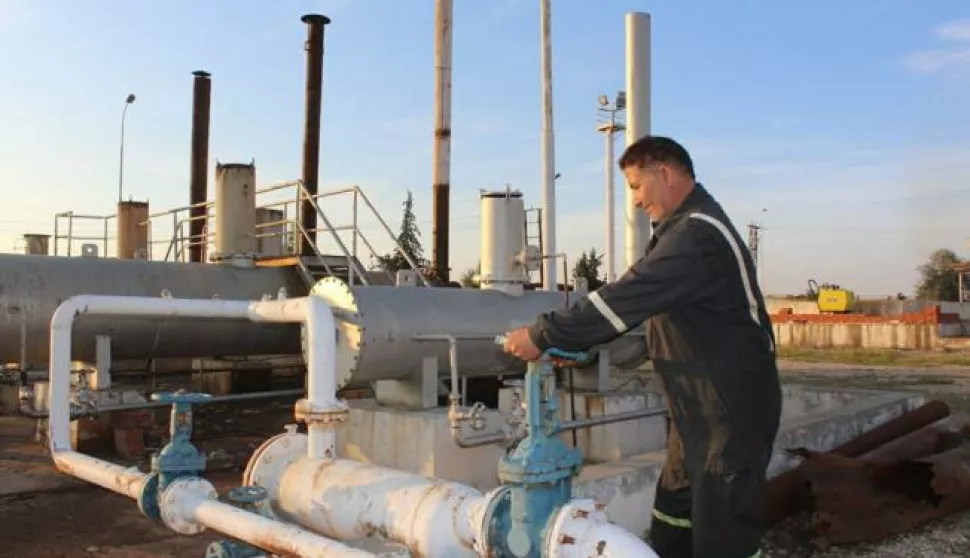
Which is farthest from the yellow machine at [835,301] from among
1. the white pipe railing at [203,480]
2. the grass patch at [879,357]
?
the white pipe railing at [203,480]

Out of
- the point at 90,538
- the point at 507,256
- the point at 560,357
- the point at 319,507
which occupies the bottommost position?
the point at 90,538

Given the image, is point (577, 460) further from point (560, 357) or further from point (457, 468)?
point (457, 468)

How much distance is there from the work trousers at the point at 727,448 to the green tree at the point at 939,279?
62.1 metres

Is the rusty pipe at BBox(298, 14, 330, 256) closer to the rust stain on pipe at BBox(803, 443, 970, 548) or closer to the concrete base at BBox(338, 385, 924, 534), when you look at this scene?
the concrete base at BBox(338, 385, 924, 534)

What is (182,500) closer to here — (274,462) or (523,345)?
(274,462)

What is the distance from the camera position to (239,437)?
917cm

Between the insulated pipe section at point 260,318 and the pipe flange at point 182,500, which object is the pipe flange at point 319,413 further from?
the pipe flange at point 182,500

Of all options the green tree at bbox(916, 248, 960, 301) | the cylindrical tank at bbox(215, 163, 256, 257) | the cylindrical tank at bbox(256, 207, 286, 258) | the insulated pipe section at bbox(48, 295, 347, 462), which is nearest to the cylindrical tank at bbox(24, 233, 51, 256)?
the cylindrical tank at bbox(256, 207, 286, 258)

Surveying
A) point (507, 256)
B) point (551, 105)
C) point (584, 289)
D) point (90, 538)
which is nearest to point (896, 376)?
point (551, 105)

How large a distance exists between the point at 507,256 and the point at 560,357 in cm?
444

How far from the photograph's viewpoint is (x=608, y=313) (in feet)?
8.20

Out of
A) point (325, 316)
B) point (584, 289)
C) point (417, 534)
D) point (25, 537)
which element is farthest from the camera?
point (584, 289)

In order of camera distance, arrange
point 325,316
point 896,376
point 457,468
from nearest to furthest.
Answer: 1. point 325,316
2. point 457,468
3. point 896,376

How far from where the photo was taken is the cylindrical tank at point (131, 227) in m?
13.7
